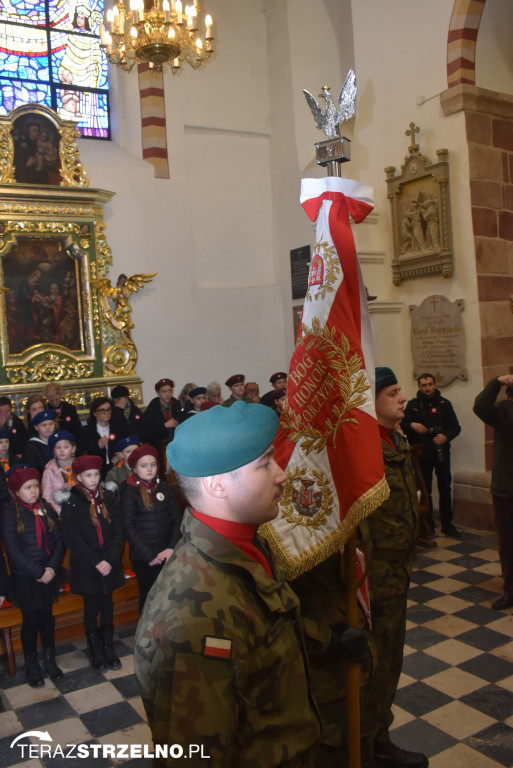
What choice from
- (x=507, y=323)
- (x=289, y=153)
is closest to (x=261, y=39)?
(x=289, y=153)

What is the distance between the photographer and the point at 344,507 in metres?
2.29

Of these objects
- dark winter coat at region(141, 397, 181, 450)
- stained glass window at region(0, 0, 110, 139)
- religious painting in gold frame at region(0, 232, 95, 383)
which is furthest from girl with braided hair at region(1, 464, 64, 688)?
stained glass window at region(0, 0, 110, 139)

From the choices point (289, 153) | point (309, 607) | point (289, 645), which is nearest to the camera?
point (289, 645)

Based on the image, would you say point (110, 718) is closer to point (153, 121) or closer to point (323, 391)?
point (323, 391)

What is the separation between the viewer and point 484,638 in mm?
4078

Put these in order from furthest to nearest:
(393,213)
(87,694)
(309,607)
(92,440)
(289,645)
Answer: (393,213) < (92,440) < (87,694) < (309,607) < (289,645)

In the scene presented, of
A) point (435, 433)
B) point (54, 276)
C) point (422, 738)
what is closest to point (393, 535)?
point (422, 738)

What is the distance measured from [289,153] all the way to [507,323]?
14.8 feet

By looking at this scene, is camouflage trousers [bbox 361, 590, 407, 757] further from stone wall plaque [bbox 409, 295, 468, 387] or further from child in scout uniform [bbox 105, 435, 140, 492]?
stone wall plaque [bbox 409, 295, 468, 387]

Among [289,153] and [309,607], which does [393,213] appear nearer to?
[289,153]

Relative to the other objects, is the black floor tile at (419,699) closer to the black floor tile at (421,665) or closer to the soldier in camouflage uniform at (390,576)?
the black floor tile at (421,665)

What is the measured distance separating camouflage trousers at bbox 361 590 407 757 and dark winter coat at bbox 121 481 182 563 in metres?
1.86

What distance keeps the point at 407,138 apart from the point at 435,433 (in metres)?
3.37

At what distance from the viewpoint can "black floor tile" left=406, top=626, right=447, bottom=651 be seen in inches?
159
